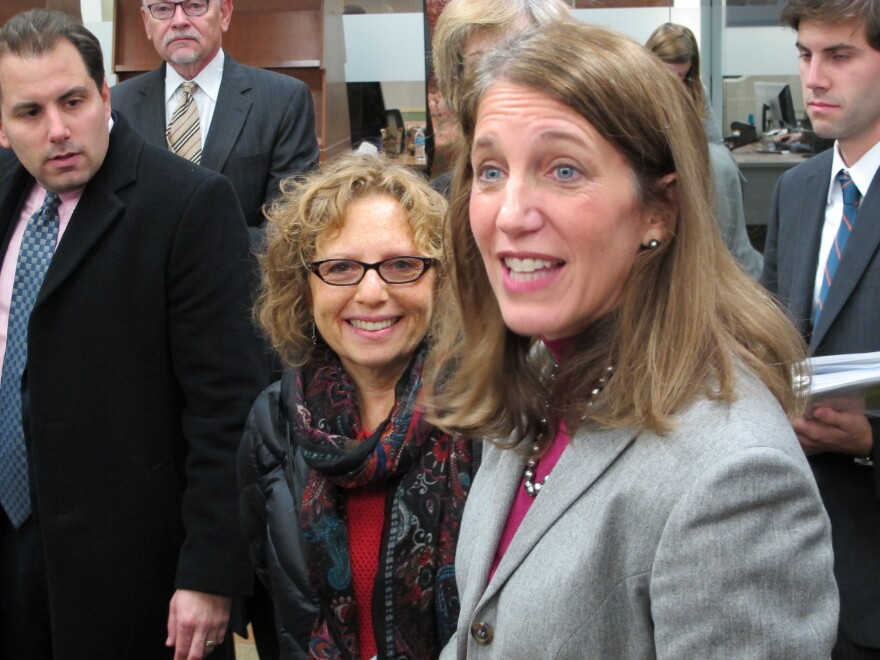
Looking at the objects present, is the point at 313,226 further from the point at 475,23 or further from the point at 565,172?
the point at 565,172

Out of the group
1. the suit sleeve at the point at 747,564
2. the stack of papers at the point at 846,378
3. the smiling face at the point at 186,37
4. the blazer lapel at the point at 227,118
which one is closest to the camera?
the suit sleeve at the point at 747,564

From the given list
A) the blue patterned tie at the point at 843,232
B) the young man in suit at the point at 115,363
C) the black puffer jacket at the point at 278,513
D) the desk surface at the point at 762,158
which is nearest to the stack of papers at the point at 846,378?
the blue patterned tie at the point at 843,232

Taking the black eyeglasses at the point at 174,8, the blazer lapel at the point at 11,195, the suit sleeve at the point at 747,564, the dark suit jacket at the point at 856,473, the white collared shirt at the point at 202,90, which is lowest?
the dark suit jacket at the point at 856,473

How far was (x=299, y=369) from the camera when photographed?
2.05 m

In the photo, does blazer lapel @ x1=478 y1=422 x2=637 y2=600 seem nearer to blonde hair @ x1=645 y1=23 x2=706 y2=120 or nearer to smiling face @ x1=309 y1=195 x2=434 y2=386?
smiling face @ x1=309 y1=195 x2=434 y2=386

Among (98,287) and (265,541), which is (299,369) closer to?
(265,541)

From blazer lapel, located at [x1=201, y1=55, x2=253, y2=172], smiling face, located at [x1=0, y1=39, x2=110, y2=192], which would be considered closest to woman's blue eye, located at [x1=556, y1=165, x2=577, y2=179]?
smiling face, located at [x1=0, y1=39, x2=110, y2=192]

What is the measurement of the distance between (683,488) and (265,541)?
1.18 m

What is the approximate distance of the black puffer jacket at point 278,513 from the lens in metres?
1.90

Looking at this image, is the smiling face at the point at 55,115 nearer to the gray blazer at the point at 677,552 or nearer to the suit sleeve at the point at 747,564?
the gray blazer at the point at 677,552

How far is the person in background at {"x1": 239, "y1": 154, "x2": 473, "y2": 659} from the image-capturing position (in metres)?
1.82

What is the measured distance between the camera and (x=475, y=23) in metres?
2.41

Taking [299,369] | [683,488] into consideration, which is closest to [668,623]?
[683,488]

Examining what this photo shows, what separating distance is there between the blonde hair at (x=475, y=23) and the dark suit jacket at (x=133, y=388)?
22.6 inches
